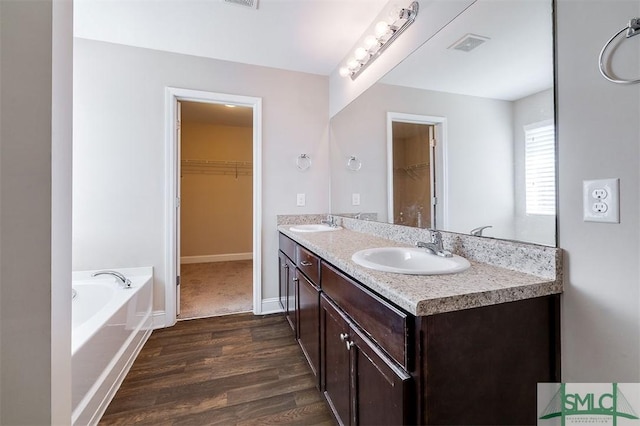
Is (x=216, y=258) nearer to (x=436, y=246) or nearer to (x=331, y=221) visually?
(x=331, y=221)

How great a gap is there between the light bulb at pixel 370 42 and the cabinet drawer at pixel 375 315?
1610mm

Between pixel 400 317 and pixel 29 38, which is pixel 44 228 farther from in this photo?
pixel 400 317

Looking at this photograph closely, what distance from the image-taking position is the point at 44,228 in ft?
2.48

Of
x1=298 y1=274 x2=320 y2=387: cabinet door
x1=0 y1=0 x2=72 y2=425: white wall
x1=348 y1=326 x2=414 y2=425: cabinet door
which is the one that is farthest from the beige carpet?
x1=348 y1=326 x2=414 y2=425: cabinet door

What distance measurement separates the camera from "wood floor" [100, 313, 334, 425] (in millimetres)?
1292

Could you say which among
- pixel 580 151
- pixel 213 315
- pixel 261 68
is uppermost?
pixel 261 68

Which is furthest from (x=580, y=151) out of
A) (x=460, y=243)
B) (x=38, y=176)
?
(x=38, y=176)

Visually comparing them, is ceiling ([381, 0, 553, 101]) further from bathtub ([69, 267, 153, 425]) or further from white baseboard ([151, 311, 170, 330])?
white baseboard ([151, 311, 170, 330])

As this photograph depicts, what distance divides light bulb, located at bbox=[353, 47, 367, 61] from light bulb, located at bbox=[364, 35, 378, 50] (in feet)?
0.10

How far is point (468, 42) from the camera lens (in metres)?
1.20

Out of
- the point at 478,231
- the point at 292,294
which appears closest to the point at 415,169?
the point at 478,231

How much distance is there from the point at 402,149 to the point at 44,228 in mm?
1713

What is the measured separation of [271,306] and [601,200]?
2.38 metres

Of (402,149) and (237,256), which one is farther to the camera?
(237,256)
